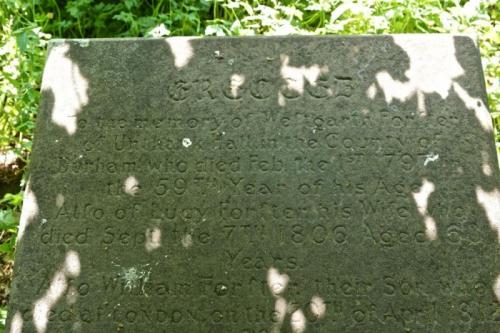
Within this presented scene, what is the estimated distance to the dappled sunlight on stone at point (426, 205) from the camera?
93.5 inches

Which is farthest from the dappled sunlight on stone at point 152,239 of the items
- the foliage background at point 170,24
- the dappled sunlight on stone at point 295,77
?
the foliage background at point 170,24

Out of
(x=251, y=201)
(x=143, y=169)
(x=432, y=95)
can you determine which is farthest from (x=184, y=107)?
(x=432, y=95)

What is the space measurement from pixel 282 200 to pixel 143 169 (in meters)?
0.76

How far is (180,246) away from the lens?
236 cm

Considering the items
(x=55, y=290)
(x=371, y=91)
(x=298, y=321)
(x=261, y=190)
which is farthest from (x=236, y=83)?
(x=55, y=290)

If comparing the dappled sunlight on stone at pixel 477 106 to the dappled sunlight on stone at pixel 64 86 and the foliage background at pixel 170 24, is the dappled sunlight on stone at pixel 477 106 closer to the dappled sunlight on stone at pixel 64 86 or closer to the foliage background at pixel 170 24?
the foliage background at pixel 170 24

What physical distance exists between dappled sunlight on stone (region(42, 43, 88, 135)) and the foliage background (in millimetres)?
653

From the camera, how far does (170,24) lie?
388cm

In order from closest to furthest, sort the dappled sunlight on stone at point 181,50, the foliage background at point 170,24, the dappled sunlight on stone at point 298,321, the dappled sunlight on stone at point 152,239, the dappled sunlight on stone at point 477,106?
1. the dappled sunlight on stone at point 298,321
2. the dappled sunlight on stone at point 152,239
3. the dappled sunlight on stone at point 477,106
4. the dappled sunlight on stone at point 181,50
5. the foliage background at point 170,24

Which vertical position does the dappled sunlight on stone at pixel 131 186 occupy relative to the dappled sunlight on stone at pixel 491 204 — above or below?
below

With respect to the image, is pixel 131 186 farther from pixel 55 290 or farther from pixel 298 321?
pixel 298 321

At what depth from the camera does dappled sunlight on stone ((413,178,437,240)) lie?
2.38 metres

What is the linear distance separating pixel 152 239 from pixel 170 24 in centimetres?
→ 216

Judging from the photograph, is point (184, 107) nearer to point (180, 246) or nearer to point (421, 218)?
point (180, 246)
